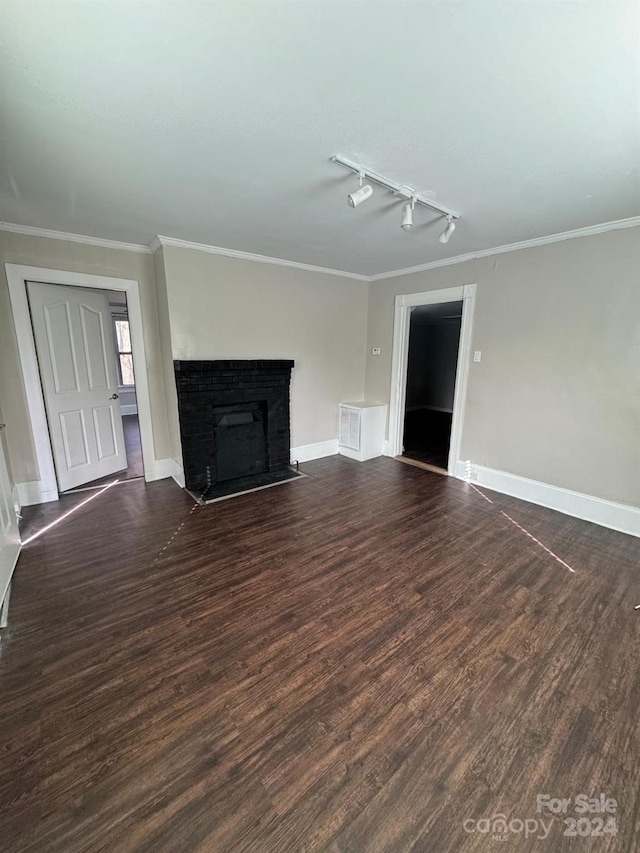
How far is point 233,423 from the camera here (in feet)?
12.8

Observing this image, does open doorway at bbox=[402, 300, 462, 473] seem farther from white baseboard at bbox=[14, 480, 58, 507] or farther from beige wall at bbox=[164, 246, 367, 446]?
white baseboard at bbox=[14, 480, 58, 507]

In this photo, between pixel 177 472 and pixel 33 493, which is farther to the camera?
pixel 177 472

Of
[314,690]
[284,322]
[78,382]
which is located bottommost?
[314,690]

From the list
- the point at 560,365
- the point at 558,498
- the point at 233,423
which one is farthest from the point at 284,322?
the point at 558,498

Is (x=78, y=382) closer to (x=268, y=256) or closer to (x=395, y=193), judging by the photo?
(x=268, y=256)

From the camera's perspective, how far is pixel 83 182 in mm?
2201

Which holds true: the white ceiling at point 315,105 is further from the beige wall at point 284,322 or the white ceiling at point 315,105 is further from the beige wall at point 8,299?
the beige wall at point 284,322

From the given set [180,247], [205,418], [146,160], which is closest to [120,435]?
[205,418]

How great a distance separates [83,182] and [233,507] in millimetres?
2716

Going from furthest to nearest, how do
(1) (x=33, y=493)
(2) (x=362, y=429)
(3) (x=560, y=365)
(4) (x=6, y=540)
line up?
Result: (2) (x=362, y=429), (1) (x=33, y=493), (3) (x=560, y=365), (4) (x=6, y=540)

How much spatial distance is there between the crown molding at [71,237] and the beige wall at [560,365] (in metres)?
3.38

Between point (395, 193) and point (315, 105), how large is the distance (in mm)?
955

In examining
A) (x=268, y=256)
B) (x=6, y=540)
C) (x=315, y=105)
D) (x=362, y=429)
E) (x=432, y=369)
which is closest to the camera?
(x=315, y=105)

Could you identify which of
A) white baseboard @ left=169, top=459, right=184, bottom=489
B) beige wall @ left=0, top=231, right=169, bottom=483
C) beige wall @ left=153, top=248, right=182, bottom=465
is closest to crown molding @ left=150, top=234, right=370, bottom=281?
beige wall @ left=153, top=248, right=182, bottom=465
